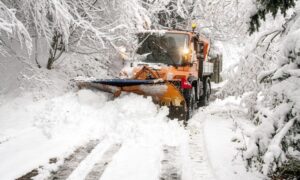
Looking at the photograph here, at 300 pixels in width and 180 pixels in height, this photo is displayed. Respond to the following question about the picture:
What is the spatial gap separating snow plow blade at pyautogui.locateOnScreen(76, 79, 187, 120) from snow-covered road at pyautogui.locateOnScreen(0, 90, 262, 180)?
0.68ft

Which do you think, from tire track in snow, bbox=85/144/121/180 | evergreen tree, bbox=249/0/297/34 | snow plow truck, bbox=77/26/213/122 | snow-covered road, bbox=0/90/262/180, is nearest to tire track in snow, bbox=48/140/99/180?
snow-covered road, bbox=0/90/262/180

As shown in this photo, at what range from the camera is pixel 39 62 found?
1323 centimetres

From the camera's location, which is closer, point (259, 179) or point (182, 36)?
point (259, 179)

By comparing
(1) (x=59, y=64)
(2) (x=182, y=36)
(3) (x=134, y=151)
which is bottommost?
(3) (x=134, y=151)

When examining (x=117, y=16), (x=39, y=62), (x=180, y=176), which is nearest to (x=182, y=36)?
(x=117, y=16)

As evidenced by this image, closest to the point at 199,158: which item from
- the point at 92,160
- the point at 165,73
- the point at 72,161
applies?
the point at 92,160

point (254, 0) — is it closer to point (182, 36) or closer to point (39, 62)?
point (182, 36)

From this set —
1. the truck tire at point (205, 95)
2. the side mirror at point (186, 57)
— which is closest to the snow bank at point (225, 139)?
the truck tire at point (205, 95)

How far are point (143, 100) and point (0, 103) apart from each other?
348 centimetres

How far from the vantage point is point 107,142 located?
25.2 feet

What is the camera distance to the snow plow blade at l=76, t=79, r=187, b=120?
9531 millimetres

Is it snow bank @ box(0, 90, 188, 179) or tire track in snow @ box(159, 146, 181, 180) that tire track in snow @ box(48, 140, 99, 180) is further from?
tire track in snow @ box(159, 146, 181, 180)

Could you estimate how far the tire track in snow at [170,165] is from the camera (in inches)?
223

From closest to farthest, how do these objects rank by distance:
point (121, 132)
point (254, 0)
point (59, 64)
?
point (254, 0)
point (121, 132)
point (59, 64)
